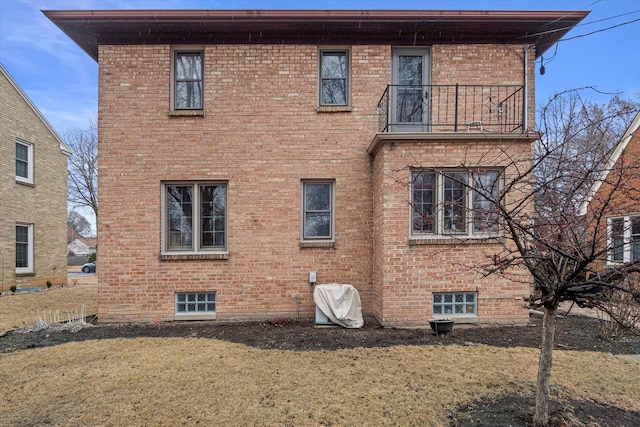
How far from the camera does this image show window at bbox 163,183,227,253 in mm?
7512

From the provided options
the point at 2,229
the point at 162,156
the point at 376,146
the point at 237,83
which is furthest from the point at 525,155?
the point at 2,229

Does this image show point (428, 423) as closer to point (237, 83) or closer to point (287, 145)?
point (287, 145)

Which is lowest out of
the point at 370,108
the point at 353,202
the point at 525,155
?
the point at 353,202

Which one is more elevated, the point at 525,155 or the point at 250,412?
the point at 525,155

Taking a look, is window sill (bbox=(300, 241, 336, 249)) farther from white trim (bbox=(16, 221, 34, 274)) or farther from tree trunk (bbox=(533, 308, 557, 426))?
white trim (bbox=(16, 221, 34, 274))

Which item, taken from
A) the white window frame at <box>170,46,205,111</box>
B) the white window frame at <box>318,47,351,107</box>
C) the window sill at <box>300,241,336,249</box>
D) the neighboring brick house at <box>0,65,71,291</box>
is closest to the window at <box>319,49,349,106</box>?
the white window frame at <box>318,47,351,107</box>

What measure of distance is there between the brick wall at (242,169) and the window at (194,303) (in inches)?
6.2

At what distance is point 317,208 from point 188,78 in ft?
13.0

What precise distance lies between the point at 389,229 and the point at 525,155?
295 centimetres

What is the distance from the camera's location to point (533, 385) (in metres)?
4.12

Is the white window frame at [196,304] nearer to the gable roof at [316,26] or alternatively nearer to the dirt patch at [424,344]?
the dirt patch at [424,344]

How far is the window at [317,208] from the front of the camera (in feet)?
24.7

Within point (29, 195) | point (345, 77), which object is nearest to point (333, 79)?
point (345, 77)

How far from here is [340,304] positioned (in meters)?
6.88
